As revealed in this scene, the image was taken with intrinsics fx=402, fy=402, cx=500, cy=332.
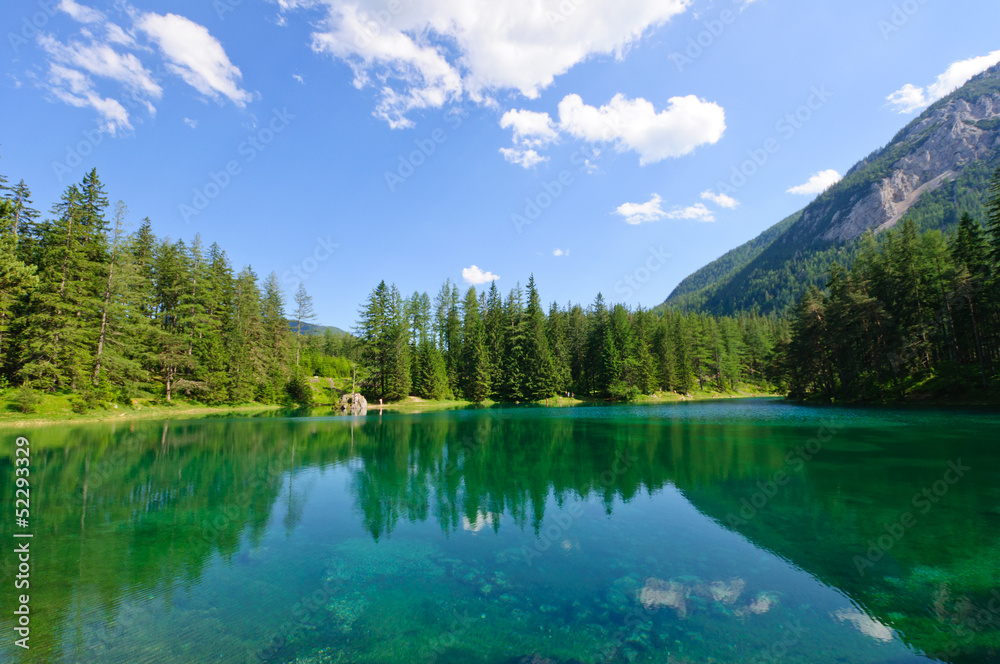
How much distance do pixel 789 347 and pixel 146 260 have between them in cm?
9145

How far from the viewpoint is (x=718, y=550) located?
954cm

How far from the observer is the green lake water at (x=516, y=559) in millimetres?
5902

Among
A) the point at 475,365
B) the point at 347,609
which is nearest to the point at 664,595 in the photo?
the point at 347,609

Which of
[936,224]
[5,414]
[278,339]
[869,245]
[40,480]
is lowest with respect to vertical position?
[40,480]

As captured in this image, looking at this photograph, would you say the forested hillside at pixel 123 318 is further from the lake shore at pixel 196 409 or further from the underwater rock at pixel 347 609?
the underwater rock at pixel 347 609

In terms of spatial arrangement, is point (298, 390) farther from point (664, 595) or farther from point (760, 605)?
point (760, 605)

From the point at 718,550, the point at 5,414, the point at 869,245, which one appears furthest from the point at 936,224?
the point at 5,414

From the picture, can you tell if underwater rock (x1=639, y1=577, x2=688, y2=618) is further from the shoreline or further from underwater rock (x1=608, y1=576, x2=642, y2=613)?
the shoreline

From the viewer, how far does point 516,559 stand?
9.16 m

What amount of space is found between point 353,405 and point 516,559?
46.7 m

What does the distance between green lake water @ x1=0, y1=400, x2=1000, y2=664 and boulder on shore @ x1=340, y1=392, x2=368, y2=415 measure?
31.2 m

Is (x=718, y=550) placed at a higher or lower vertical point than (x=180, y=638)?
lower

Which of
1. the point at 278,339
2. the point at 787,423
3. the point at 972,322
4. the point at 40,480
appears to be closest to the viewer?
the point at 40,480

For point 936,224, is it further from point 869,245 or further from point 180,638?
point 180,638
